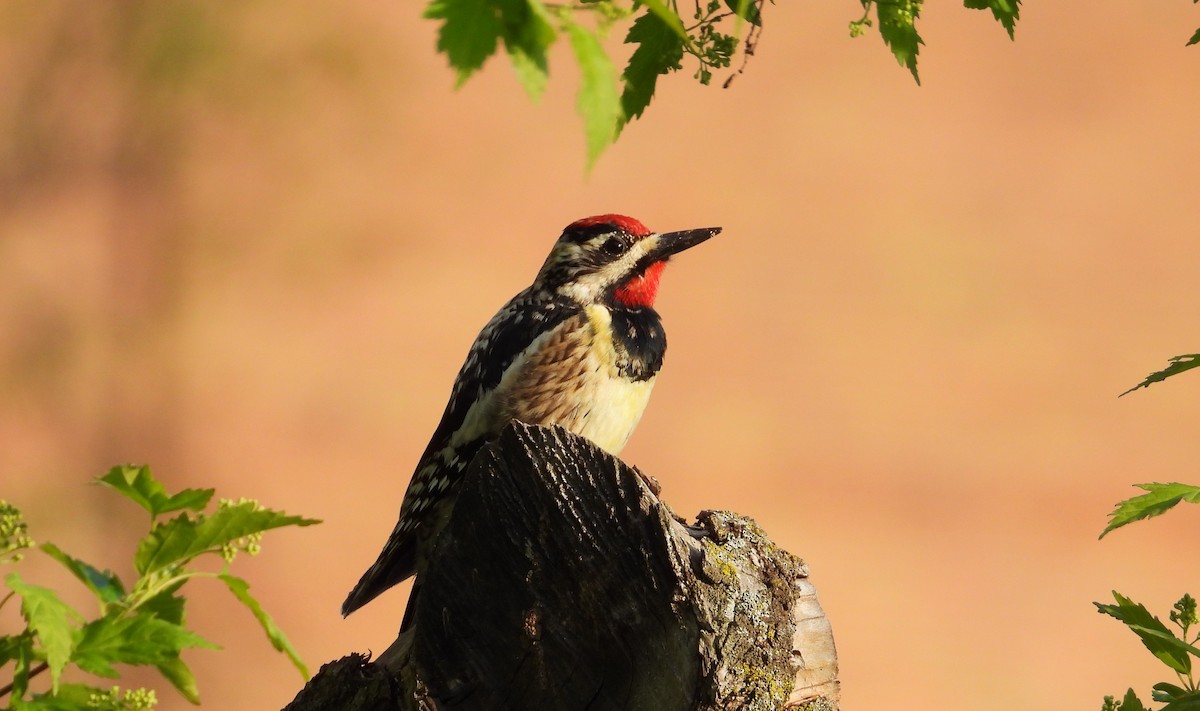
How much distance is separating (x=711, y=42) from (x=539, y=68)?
Answer: 699 mm

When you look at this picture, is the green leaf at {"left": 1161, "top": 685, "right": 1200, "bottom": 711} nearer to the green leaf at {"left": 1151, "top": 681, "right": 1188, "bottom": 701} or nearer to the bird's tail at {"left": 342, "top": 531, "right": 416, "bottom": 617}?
the green leaf at {"left": 1151, "top": 681, "right": 1188, "bottom": 701}

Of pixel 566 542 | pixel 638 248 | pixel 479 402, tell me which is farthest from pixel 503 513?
pixel 638 248

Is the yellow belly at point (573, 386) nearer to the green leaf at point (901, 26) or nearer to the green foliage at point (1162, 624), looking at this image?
the green leaf at point (901, 26)

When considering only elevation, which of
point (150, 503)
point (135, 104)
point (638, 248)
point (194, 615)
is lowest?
point (150, 503)

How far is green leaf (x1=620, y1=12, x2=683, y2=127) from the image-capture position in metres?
1.61

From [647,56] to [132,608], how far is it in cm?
106

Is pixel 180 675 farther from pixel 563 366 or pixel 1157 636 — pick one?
pixel 1157 636

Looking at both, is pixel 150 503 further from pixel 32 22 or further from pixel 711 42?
pixel 32 22

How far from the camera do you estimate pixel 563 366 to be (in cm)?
275

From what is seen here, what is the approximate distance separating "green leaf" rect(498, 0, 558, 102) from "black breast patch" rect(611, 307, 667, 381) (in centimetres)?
184

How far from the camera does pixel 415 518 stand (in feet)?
8.77

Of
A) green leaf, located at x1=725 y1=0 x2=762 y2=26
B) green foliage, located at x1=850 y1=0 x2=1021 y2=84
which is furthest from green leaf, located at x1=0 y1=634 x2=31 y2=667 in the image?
green foliage, located at x1=850 y1=0 x2=1021 y2=84

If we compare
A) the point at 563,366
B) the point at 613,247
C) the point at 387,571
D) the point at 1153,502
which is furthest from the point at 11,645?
the point at 613,247

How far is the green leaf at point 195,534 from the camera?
1.81 m
